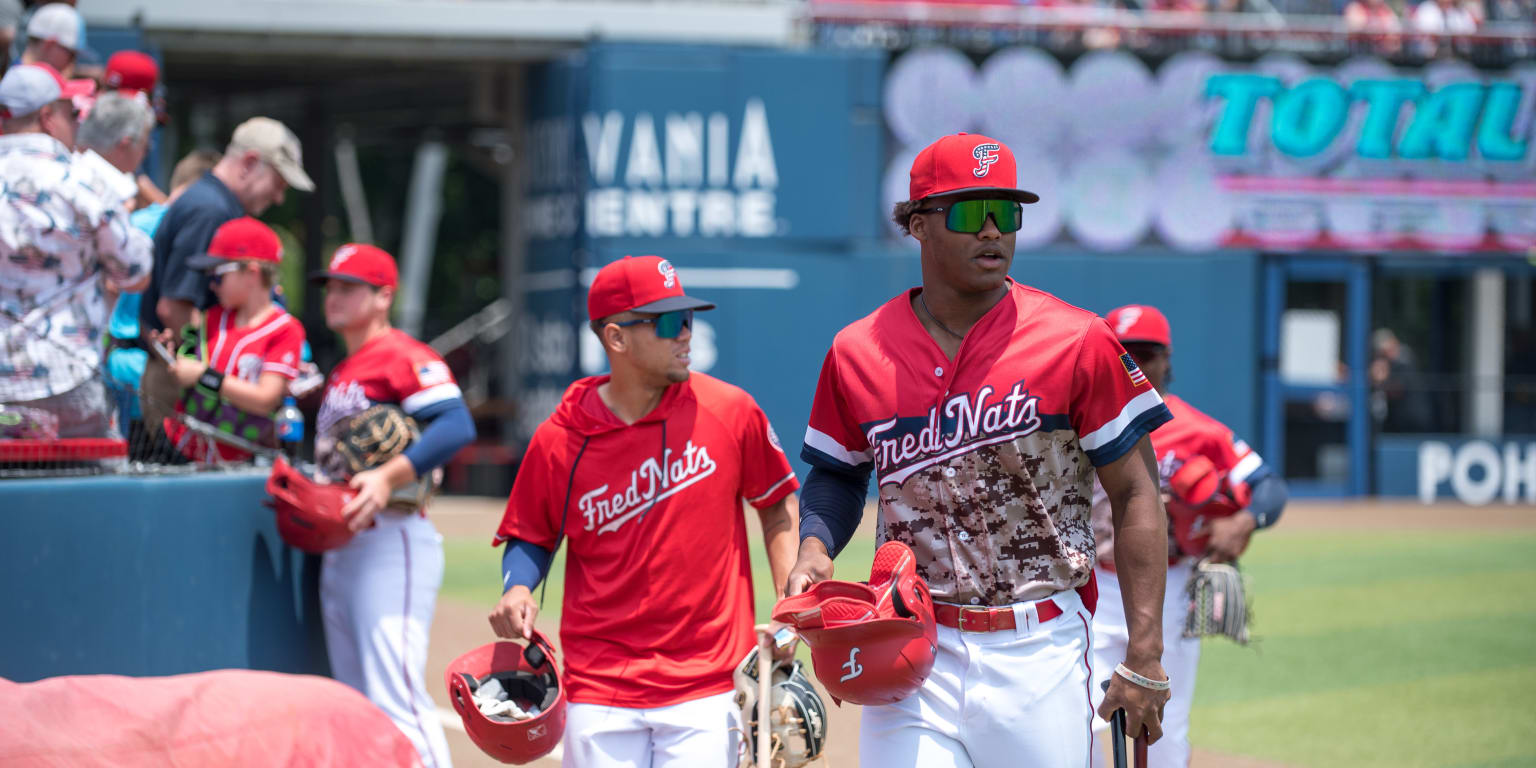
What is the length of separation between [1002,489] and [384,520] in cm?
Result: 295

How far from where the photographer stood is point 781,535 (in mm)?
4816

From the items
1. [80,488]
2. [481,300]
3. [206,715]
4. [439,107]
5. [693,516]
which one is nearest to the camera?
[206,715]

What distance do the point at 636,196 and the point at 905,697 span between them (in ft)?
50.7

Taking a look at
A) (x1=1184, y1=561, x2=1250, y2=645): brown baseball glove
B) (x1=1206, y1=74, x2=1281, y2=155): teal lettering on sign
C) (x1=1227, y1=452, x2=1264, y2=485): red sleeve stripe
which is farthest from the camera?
(x1=1206, y1=74, x2=1281, y2=155): teal lettering on sign

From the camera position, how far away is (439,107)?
24969 mm

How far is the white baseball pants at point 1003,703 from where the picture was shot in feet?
12.3

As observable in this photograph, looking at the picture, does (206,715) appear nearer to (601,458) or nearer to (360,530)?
(601,458)

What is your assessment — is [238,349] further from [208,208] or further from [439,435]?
[439,435]

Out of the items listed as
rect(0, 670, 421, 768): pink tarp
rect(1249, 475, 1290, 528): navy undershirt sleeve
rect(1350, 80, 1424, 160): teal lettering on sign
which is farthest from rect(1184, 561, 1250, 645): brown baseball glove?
rect(1350, 80, 1424, 160): teal lettering on sign

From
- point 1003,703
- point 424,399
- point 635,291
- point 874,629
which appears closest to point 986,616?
point 1003,703

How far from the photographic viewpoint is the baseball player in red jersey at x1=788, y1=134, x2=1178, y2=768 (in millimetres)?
3742

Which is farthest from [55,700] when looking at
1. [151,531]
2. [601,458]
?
[151,531]

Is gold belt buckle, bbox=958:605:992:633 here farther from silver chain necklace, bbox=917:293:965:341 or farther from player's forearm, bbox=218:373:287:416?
player's forearm, bbox=218:373:287:416

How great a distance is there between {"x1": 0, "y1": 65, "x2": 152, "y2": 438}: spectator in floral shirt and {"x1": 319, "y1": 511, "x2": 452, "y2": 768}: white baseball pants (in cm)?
110
